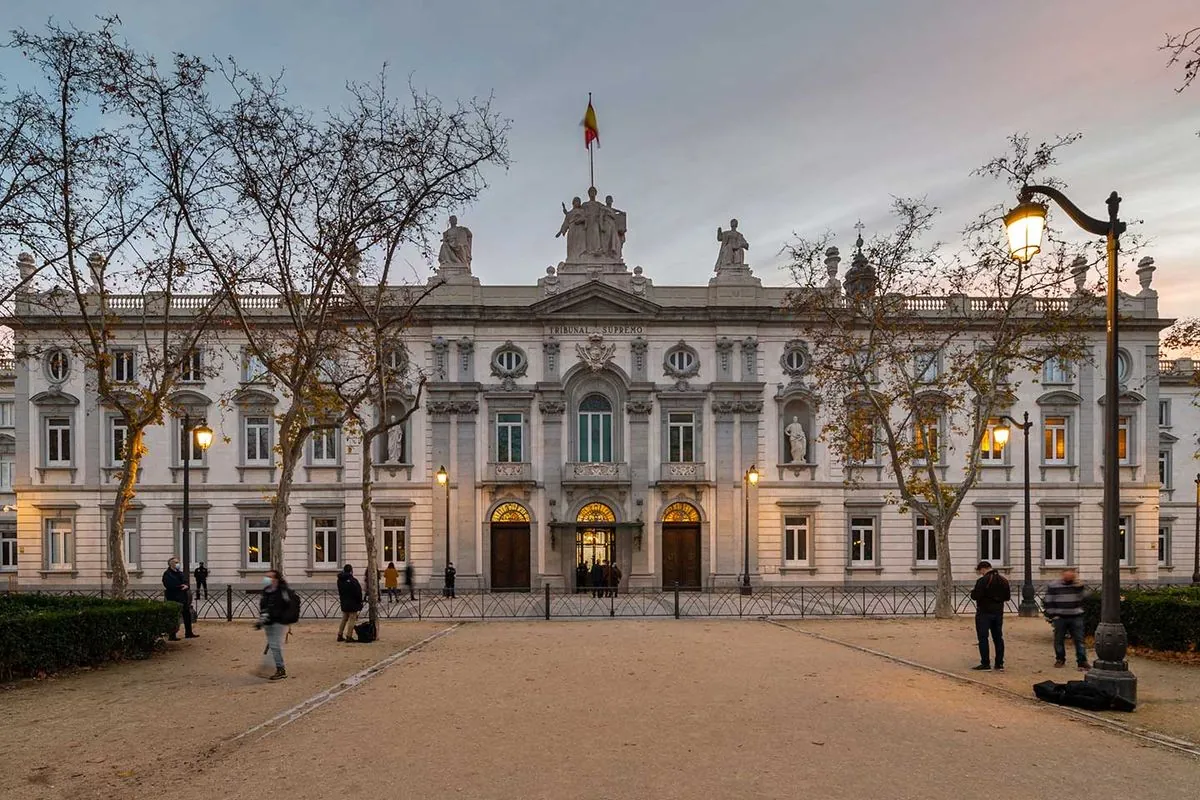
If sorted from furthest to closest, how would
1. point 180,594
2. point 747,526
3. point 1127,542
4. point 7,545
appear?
1. point 7,545
2. point 1127,542
3. point 747,526
4. point 180,594

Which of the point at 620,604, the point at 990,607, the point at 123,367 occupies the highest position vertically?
the point at 123,367

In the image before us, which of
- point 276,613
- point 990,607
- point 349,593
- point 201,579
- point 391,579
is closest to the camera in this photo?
point 276,613

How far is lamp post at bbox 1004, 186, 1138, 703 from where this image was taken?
1123cm

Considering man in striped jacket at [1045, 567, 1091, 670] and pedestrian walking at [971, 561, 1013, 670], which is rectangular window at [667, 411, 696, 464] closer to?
pedestrian walking at [971, 561, 1013, 670]

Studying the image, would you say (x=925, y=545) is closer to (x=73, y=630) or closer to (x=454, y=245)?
(x=454, y=245)

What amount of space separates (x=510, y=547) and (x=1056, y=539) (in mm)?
24474

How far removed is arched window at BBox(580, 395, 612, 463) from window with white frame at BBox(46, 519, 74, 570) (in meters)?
22.6

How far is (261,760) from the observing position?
28.8 feet

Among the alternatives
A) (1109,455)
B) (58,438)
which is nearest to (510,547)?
(58,438)

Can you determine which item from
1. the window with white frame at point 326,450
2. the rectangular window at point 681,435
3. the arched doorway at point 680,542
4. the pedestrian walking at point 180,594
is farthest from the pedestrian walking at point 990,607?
the window with white frame at point 326,450

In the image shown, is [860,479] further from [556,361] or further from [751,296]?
[556,361]

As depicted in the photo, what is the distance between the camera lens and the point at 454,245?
120 feet

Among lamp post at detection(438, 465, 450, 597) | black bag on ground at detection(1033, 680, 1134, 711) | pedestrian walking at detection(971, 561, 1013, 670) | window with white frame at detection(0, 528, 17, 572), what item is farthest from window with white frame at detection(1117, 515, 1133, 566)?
window with white frame at detection(0, 528, 17, 572)

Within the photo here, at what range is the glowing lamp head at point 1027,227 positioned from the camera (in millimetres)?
11500
